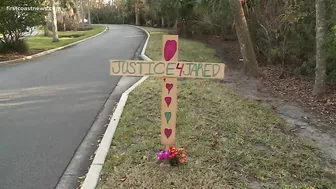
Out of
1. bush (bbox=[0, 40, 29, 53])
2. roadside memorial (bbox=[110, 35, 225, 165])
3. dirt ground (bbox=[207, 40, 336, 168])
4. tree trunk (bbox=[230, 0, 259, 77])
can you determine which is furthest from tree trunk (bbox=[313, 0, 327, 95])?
bush (bbox=[0, 40, 29, 53])

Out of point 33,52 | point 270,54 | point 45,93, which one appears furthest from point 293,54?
point 33,52

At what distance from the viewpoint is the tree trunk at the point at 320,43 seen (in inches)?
280

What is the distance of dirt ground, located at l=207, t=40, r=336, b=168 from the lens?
17.0ft

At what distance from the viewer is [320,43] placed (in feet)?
24.0

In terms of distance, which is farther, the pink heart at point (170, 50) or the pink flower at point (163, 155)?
the pink flower at point (163, 155)

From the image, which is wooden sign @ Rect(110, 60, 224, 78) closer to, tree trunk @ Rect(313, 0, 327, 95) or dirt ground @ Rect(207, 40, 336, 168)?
dirt ground @ Rect(207, 40, 336, 168)

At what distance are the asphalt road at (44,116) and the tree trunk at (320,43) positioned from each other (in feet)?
17.1

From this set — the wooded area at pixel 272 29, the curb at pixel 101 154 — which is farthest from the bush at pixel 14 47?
the curb at pixel 101 154

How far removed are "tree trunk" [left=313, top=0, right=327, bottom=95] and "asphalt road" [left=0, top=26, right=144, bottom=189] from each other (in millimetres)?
5207

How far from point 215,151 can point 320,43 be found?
4.75 metres

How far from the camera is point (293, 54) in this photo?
10.4 metres

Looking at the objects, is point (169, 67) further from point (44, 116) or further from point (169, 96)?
point (44, 116)

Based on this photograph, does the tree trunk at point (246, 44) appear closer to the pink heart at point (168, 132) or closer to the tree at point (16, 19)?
the pink heart at point (168, 132)

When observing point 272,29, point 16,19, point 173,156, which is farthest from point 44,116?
point 16,19
